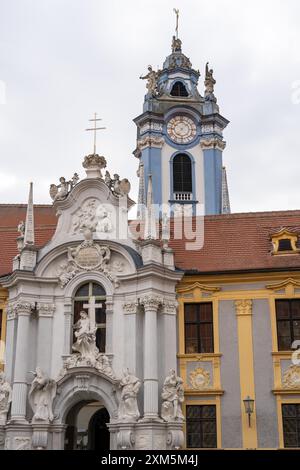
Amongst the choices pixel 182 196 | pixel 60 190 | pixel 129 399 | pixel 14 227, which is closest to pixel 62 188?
pixel 60 190

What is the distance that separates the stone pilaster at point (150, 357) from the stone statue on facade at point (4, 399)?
4686mm

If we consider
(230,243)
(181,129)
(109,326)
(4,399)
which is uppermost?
(181,129)

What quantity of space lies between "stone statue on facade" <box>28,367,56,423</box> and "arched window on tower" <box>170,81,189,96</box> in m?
25.0

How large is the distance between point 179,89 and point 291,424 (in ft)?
85.9

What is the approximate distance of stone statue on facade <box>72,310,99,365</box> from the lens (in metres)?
25.0

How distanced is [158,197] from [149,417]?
20.2 metres

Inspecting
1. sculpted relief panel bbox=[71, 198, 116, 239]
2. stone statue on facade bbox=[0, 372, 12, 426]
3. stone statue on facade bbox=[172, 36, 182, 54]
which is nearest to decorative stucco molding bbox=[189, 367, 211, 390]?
sculpted relief panel bbox=[71, 198, 116, 239]

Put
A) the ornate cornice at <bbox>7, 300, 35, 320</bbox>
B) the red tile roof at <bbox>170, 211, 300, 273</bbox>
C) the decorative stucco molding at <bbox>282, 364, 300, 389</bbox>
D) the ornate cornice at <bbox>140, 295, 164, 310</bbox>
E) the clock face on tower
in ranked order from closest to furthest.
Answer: the decorative stucco molding at <bbox>282, 364, 300, 389</bbox> < the ornate cornice at <bbox>140, 295, 164, 310</bbox> < the ornate cornice at <bbox>7, 300, 35, 320</bbox> < the red tile roof at <bbox>170, 211, 300, 273</bbox> < the clock face on tower

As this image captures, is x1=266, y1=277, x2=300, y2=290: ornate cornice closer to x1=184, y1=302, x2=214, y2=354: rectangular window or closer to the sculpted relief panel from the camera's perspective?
x1=184, y1=302, x2=214, y2=354: rectangular window

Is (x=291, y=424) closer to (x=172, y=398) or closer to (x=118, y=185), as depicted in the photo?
(x=172, y=398)

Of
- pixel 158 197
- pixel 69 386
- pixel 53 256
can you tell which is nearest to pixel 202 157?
pixel 158 197

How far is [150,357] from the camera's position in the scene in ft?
80.9

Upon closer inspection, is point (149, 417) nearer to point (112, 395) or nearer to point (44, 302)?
point (112, 395)

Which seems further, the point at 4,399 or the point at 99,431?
the point at 99,431
